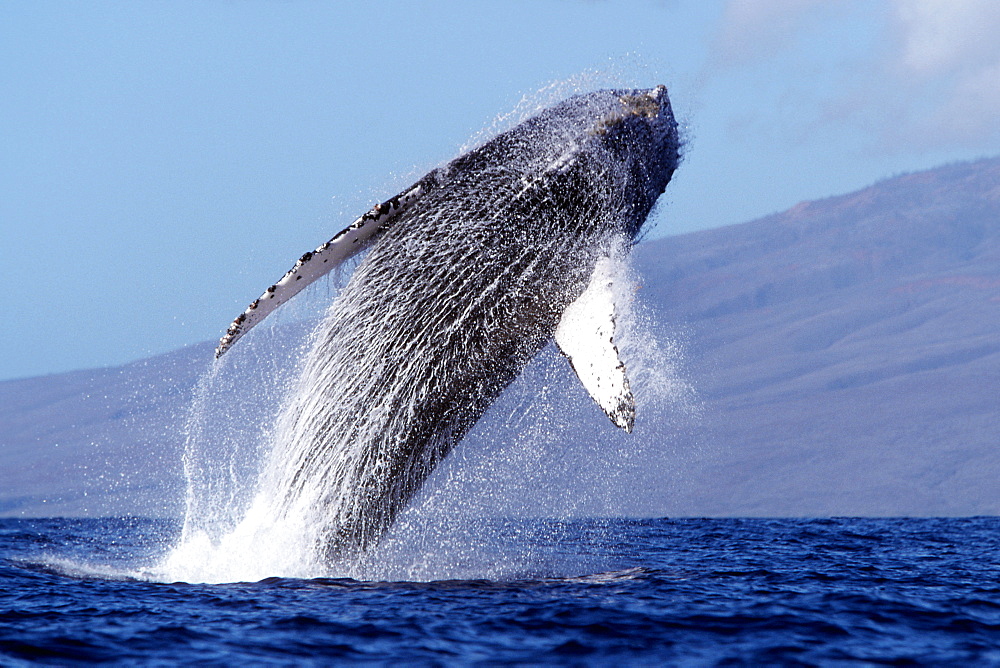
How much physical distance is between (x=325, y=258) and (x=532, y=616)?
394cm

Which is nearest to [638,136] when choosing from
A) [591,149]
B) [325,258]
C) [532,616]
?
[591,149]

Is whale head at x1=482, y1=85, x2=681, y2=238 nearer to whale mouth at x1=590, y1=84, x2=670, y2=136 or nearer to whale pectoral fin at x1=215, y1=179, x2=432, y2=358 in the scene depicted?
whale mouth at x1=590, y1=84, x2=670, y2=136

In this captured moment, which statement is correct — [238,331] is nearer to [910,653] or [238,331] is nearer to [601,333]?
[601,333]

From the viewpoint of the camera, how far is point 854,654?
7.68 metres

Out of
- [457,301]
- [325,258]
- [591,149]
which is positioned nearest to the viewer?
[325,258]

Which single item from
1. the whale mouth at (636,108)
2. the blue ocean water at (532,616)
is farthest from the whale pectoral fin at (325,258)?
the blue ocean water at (532,616)

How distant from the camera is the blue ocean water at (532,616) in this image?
7.45 m

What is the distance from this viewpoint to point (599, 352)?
1077 cm

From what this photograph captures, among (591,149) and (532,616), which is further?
(591,149)

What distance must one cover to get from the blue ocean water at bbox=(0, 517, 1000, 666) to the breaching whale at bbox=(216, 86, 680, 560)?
4.11ft

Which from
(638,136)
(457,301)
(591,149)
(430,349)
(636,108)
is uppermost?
(636,108)

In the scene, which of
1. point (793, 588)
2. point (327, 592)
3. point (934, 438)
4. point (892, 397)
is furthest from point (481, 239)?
point (892, 397)

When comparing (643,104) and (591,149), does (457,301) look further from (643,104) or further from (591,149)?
(643,104)

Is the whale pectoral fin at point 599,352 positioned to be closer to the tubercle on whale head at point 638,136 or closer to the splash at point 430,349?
the splash at point 430,349
